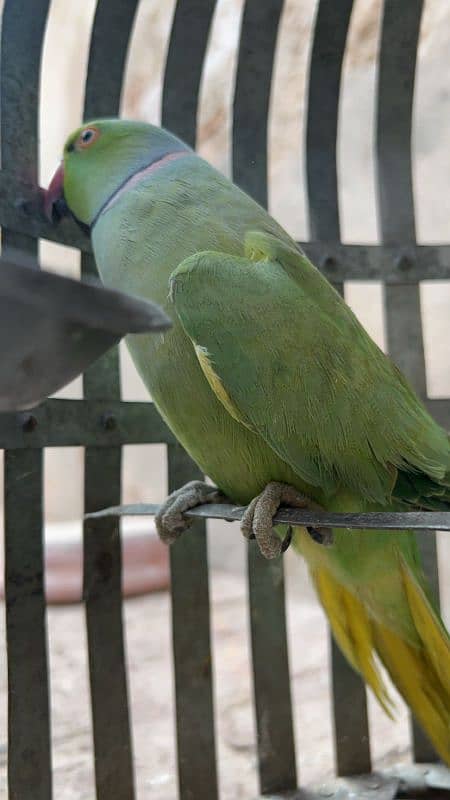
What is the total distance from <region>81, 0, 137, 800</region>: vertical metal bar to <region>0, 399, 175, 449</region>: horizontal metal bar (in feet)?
0.05

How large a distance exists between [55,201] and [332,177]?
58 centimetres

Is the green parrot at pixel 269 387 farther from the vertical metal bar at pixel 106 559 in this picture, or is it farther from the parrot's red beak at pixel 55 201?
the vertical metal bar at pixel 106 559

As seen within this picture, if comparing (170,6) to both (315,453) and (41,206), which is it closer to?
(41,206)

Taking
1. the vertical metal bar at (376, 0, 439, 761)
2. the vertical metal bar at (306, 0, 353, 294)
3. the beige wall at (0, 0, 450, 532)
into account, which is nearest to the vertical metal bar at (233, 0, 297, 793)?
the vertical metal bar at (306, 0, 353, 294)

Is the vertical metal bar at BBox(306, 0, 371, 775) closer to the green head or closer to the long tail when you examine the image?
the long tail

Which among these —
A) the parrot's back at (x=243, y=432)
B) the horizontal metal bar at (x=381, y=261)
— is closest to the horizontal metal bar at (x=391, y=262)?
the horizontal metal bar at (x=381, y=261)

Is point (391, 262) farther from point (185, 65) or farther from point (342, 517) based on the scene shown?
point (342, 517)

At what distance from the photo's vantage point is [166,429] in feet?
3.89

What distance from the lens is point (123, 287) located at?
0.95 m

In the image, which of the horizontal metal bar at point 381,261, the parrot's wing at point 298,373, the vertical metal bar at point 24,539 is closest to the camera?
the parrot's wing at point 298,373

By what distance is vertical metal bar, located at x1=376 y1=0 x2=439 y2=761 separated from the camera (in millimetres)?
1317

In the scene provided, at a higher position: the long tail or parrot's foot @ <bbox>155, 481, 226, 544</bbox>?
parrot's foot @ <bbox>155, 481, 226, 544</bbox>

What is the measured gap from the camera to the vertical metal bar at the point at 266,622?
1223 mm

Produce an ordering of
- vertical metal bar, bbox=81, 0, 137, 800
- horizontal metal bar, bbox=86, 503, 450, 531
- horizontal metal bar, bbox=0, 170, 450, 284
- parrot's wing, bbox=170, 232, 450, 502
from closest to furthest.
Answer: horizontal metal bar, bbox=86, 503, 450, 531
parrot's wing, bbox=170, 232, 450, 502
vertical metal bar, bbox=81, 0, 137, 800
horizontal metal bar, bbox=0, 170, 450, 284
